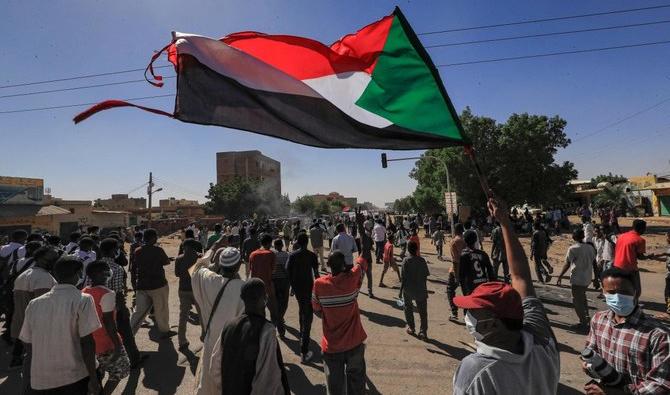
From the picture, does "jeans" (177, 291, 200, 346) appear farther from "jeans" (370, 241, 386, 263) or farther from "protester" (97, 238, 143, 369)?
"jeans" (370, 241, 386, 263)

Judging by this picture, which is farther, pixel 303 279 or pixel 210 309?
pixel 303 279

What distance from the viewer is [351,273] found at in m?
3.91

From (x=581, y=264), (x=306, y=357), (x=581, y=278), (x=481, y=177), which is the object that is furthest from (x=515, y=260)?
(x=581, y=264)

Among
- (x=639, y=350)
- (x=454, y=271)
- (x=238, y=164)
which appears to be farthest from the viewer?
(x=238, y=164)

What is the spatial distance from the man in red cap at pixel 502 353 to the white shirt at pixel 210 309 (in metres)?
1.99

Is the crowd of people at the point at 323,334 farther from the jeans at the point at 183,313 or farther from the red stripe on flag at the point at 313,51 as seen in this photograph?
the red stripe on flag at the point at 313,51


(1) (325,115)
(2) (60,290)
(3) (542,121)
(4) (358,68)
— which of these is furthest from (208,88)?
(3) (542,121)

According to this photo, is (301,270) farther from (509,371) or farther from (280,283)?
(509,371)

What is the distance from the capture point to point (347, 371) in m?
3.74

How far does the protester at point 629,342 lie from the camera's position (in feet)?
7.92

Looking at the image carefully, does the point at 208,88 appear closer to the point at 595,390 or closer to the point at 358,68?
the point at 358,68

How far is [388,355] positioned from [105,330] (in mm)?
3906

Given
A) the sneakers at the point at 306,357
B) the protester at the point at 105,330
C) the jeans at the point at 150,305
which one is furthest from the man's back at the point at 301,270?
the protester at the point at 105,330

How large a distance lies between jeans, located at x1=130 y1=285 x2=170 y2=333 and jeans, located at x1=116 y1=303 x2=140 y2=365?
0.49 meters
